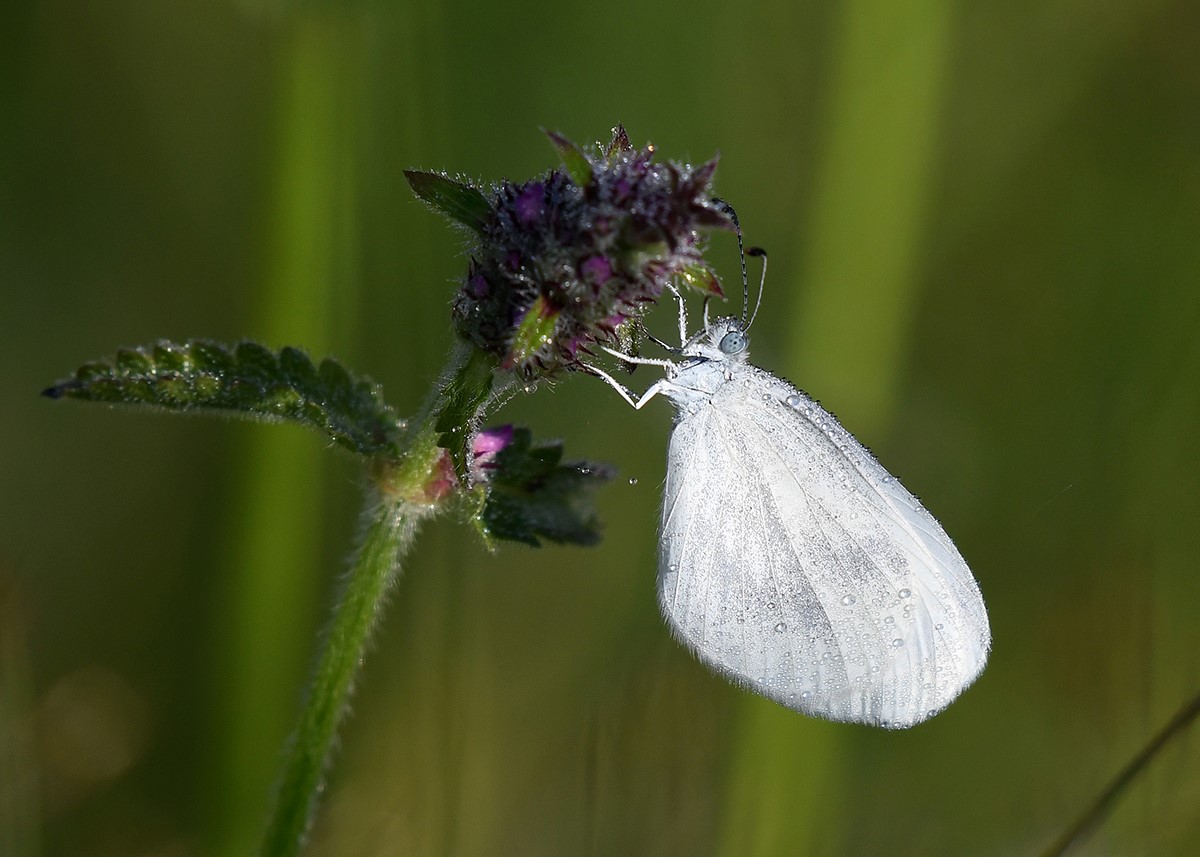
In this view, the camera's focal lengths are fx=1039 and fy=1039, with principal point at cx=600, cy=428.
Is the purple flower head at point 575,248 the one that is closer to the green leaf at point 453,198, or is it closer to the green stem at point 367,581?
the green leaf at point 453,198

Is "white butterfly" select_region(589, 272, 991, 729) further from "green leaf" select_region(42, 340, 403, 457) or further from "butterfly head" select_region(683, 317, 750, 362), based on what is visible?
"green leaf" select_region(42, 340, 403, 457)

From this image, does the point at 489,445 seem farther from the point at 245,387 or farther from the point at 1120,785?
the point at 1120,785

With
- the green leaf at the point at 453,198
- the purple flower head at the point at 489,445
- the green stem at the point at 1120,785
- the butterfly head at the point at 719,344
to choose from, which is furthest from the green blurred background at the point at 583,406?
the green leaf at the point at 453,198

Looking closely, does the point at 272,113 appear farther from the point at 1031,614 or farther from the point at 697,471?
the point at 1031,614

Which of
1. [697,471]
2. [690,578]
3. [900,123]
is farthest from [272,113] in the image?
[900,123]

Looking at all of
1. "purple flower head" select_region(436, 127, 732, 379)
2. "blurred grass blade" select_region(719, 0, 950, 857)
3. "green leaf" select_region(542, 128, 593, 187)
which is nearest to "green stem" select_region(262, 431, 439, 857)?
"purple flower head" select_region(436, 127, 732, 379)
